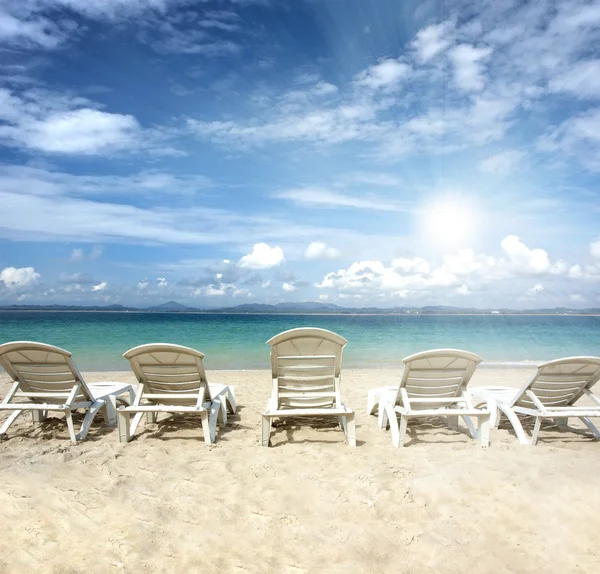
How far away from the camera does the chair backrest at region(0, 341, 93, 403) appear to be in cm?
521

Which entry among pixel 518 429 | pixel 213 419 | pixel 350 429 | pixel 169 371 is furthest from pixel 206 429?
pixel 518 429

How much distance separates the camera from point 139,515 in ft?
11.4

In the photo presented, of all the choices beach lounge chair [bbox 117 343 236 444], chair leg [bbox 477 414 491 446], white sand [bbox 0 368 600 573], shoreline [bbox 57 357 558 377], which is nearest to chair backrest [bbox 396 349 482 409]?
chair leg [bbox 477 414 491 446]

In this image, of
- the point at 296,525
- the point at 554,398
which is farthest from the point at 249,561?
the point at 554,398

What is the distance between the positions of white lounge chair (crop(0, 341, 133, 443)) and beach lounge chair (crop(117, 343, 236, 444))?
607mm

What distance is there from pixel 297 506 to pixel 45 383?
3.66 meters

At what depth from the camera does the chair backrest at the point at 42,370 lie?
5207 millimetres

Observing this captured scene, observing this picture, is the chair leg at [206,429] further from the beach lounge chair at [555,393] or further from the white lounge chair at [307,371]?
the beach lounge chair at [555,393]

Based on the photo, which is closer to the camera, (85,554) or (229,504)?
(85,554)

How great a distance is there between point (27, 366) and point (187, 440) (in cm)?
214

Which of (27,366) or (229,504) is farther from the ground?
(27,366)

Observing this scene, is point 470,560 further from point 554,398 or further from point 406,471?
point 554,398

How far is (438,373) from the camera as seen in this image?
5273 mm

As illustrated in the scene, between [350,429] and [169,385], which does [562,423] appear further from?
[169,385]
